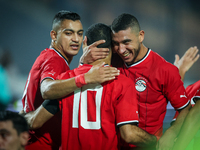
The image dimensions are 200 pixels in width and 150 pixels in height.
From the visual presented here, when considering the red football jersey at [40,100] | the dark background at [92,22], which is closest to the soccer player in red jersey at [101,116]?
the red football jersey at [40,100]

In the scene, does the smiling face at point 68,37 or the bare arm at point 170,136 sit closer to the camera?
the bare arm at point 170,136

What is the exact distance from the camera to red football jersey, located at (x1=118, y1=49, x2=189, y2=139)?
1768mm

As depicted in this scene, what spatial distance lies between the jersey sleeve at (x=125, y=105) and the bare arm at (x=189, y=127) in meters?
0.43

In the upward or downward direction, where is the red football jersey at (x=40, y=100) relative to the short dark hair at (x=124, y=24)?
downward

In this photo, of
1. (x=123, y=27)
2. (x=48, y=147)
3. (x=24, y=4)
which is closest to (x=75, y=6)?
(x=24, y=4)

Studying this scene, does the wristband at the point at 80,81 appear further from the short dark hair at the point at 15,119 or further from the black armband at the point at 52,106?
the short dark hair at the point at 15,119

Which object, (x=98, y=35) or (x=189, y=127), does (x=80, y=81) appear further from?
(x=189, y=127)

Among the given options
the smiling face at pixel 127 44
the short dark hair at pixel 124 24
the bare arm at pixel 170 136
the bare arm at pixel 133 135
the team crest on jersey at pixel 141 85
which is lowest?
the bare arm at pixel 170 136

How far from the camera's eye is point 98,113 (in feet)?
4.60

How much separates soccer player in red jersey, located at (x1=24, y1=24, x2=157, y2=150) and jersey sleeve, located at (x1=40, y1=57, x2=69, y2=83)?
0.87 ft

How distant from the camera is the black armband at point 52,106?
150 cm

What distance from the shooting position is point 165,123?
4.14 m

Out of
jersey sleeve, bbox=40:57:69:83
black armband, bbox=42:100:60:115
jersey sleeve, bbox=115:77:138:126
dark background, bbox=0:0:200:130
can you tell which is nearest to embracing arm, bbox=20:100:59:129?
black armband, bbox=42:100:60:115

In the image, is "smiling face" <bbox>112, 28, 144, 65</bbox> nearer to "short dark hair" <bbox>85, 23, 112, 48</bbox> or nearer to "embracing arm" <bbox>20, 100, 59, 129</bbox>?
"short dark hair" <bbox>85, 23, 112, 48</bbox>
